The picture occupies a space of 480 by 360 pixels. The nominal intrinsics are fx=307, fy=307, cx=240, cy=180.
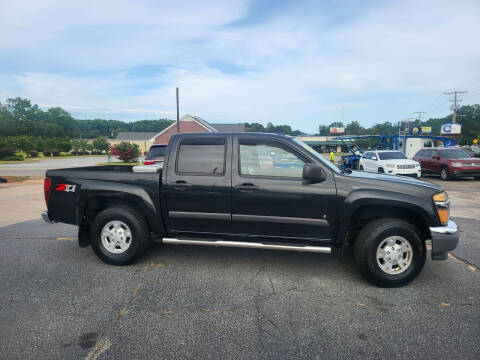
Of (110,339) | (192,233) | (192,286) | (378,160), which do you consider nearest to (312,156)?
(192,233)

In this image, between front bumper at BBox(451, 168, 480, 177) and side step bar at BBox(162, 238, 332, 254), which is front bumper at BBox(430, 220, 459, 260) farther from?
front bumper at BBox(451, 168, 480, 177)

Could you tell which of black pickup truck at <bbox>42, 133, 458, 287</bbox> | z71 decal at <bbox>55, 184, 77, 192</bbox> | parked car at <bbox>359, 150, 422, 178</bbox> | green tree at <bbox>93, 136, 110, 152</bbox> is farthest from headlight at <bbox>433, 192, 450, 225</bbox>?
green tree at <bbox>93, 136, 110, 152</bbox>

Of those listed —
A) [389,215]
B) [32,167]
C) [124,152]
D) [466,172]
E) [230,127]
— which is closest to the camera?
[389,215]

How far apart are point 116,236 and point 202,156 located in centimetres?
164

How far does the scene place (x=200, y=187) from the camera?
399cm

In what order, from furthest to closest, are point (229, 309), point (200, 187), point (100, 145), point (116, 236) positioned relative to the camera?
point (100, 145) → point (116, 236) → point (200, 187) → point (229, 309)

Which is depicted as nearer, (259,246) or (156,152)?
(259,246)

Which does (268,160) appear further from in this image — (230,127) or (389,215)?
(230,127)

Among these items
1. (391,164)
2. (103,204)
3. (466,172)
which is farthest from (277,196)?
(466,172)

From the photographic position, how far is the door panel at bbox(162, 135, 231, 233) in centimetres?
397

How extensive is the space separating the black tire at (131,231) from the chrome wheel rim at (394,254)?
119 inches

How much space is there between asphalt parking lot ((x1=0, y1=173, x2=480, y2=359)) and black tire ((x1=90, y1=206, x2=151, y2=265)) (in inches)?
6.8

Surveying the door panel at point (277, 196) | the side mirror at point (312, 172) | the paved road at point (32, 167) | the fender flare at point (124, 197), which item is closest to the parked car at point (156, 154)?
the fender flare at point (124, 197)

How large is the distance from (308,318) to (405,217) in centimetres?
184
